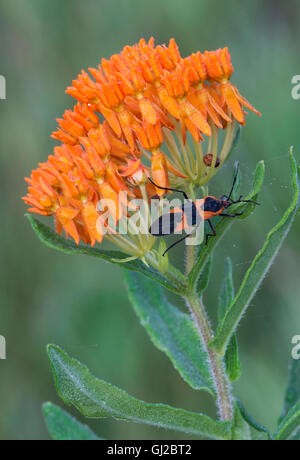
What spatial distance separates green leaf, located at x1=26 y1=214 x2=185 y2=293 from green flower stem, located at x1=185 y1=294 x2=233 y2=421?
15 cm

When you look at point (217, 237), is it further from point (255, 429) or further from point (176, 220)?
→ point (255, 429)

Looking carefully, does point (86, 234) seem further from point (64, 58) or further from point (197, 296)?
point (64, 58)

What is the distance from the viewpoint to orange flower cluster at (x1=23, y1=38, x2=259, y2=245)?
3.18m

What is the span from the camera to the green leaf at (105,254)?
10.3 feet

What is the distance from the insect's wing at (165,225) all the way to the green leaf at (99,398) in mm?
835

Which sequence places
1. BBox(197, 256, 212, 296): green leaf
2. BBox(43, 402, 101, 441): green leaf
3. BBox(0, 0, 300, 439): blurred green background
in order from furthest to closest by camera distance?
BBox(0, 0, 300, 439): blurred green background → BBox(43, 402, 101, 441): green leaf → BBox(197, 256, 212, 296): green leaf

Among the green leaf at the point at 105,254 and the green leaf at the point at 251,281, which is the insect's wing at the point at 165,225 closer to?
the green leaf at the point at 105,254

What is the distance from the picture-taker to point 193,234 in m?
3.32
